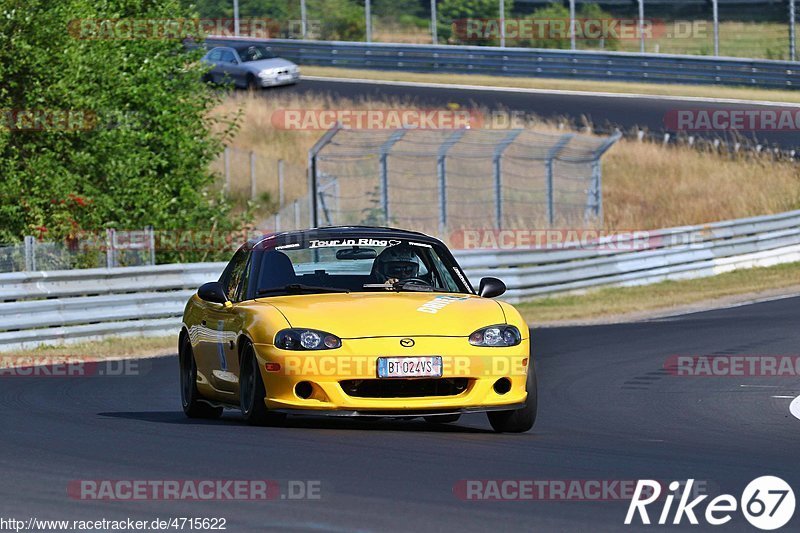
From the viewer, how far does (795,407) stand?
1141 cm

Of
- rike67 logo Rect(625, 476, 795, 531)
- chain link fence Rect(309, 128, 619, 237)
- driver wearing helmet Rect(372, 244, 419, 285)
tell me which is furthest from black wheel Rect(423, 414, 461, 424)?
chain link fence Rect(309, 128, 619, 237)

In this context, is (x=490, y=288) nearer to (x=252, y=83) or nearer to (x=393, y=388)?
(x=393, y=388)

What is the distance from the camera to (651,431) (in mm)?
9930

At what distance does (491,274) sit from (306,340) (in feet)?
48.3

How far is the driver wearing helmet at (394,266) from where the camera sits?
10.5 metres

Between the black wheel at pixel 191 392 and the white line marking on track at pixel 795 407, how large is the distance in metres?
4.12

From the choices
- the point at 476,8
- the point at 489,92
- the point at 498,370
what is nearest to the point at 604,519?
the point at 498,370

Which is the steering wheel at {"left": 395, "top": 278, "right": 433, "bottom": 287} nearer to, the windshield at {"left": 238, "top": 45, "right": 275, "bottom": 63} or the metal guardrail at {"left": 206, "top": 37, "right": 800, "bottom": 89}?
the metal guardrail at {"left": 206, "top": 37, "right": 800, "bottom": 89}

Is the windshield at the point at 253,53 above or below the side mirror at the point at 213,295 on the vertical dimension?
above

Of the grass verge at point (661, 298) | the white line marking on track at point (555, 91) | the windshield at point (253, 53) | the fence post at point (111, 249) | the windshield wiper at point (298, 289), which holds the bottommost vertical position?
the grass verge at point (661, 298)

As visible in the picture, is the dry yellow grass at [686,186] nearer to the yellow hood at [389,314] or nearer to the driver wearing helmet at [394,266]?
the driver wearing helmet at [394,266]

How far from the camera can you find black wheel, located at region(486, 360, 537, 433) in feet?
31.8

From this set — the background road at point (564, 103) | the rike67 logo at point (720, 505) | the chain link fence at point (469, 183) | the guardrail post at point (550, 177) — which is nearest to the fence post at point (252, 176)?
the chain link fence at point (469, 183)

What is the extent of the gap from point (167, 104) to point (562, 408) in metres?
15.9
